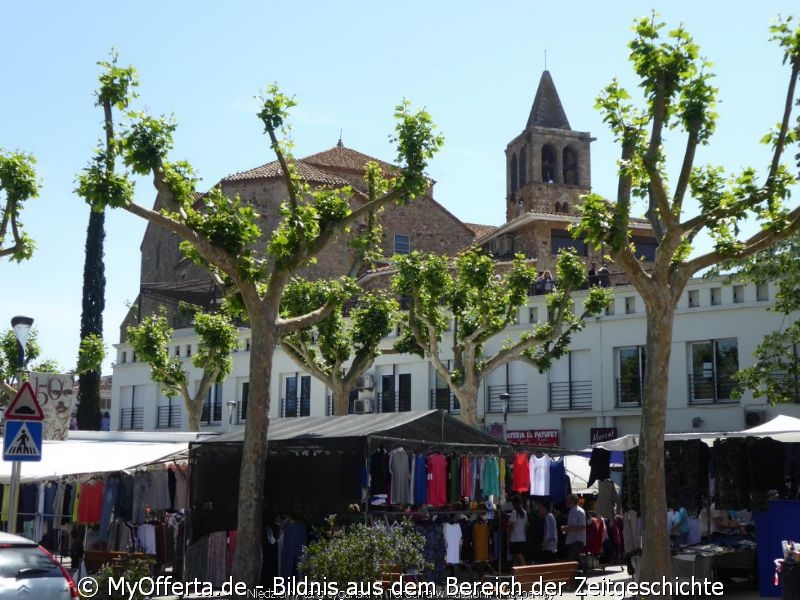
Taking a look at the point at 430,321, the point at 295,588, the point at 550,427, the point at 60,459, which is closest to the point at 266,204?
the point at 550,427

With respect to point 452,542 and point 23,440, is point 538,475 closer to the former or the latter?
point 452,542

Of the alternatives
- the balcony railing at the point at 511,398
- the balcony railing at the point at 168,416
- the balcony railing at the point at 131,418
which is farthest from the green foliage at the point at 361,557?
the balcony railing at the point at 131,418

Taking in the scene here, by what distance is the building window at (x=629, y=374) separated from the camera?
105 ft

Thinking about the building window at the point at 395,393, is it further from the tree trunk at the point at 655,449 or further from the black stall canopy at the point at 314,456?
the tree trunk at the point at 655,449

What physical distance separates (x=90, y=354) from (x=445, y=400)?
1203cm

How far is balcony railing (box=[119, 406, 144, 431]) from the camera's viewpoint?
45.7 metres

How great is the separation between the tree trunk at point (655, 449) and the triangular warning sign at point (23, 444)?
815 centimetres

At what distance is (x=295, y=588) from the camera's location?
1577 centimetres

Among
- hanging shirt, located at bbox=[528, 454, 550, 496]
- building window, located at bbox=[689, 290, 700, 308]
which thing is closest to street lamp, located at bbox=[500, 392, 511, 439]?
building window, located at bbox=[689, 290, 700, 308]

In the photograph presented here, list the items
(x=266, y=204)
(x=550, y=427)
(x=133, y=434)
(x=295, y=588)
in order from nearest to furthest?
(x=295, y=588) < (x=133, y=434) < (x=550, y=427) < (x=266, y=204)

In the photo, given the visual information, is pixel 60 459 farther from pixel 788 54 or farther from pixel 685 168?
pixel 788 54

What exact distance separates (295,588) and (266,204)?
3616 centimetres

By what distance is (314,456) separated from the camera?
54.7ft

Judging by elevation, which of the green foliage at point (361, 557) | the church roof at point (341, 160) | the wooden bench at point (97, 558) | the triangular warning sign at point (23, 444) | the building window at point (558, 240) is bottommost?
the wooden bench at point (97, 558)
